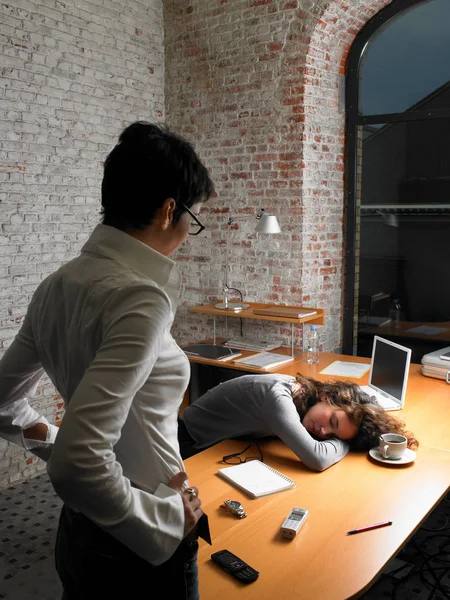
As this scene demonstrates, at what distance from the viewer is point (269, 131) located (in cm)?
491

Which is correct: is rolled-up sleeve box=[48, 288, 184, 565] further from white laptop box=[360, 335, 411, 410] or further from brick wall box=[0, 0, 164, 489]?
brick wall box=[0, 0, 164, 489]

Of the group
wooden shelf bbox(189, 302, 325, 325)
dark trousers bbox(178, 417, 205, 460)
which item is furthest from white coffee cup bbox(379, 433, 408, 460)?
wooden shelf bbox(189, 302, 325, 325)

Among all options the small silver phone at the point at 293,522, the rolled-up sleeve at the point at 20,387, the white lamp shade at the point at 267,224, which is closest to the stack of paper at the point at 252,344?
the white lamp shade at the point at 267,224

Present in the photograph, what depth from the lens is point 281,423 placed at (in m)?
2.69

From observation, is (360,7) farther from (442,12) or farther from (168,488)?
(168,488)

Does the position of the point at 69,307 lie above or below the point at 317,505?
above

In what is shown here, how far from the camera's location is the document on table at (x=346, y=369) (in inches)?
161

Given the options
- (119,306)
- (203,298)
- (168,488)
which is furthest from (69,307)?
(203,298)

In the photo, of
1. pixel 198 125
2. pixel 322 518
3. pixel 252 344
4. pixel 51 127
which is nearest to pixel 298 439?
pixel 322 518

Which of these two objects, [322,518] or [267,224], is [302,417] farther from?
[267,224]

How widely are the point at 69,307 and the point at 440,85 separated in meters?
4.27

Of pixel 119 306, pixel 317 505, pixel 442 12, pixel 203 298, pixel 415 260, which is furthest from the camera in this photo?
pixel 203 298

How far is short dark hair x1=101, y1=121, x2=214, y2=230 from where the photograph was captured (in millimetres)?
1238

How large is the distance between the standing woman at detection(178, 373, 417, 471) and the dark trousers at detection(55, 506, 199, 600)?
4.42ft
